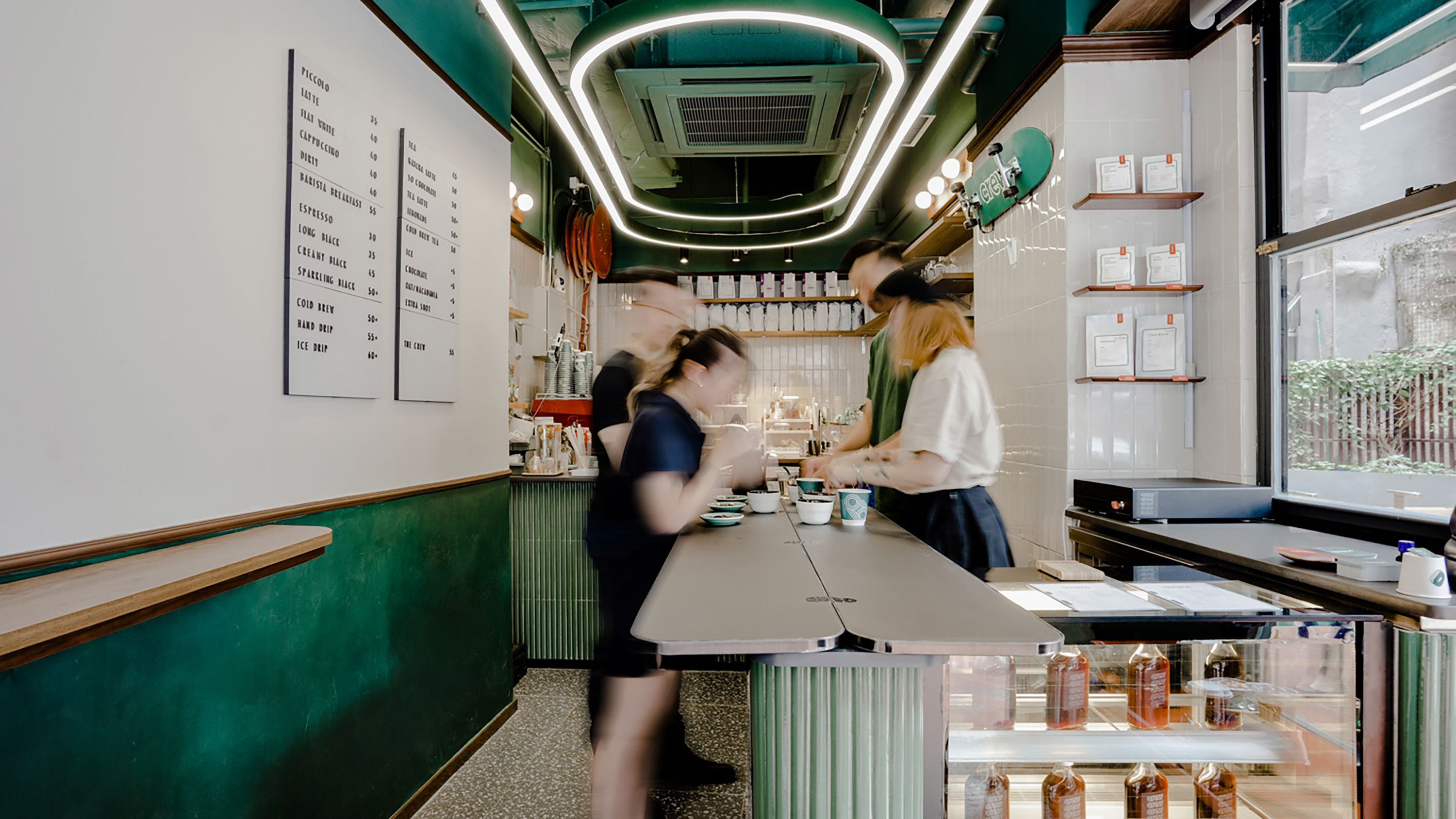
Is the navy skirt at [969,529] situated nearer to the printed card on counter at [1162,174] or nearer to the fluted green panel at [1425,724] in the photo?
the fluted green panel at [1425,724]

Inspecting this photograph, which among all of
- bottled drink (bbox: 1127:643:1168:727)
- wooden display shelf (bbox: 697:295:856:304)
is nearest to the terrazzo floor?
bottled drink (bbox: 1127:643:1168:727)

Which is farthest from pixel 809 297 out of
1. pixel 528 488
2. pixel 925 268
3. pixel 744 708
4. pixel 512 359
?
pixel 744 708

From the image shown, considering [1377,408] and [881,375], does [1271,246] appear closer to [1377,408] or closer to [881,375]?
[1377,408]

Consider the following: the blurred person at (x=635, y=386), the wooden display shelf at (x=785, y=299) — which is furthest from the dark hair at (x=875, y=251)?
the wooden display shelf at (x=785, y=299)

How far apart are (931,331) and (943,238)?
10.0 feet

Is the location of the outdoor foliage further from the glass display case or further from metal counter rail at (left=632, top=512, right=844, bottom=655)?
metal counter rail at (left=632, top=512, right=844, bottom=655)

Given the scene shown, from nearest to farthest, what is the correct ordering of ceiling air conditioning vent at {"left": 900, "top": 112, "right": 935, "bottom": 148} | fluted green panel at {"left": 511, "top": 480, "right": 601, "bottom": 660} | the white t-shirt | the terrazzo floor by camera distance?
the white t-shirt < the terrazzo floor < fluted green panel at {"left": 511, "top": 480, "right": 601, "bottom": 660} < ceiling air conditioning vent at {"left": 900, "top": 112, "right": 935, "bottom": 148}

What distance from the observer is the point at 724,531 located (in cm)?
216

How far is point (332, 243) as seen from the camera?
6.43 feet

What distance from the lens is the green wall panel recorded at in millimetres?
2428

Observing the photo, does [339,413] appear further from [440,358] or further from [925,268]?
[925,268]

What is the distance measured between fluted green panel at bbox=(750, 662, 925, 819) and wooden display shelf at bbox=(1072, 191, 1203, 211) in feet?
8.58

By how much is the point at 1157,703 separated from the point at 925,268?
4115 mm

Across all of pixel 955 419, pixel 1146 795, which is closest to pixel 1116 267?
pixel 955 419
